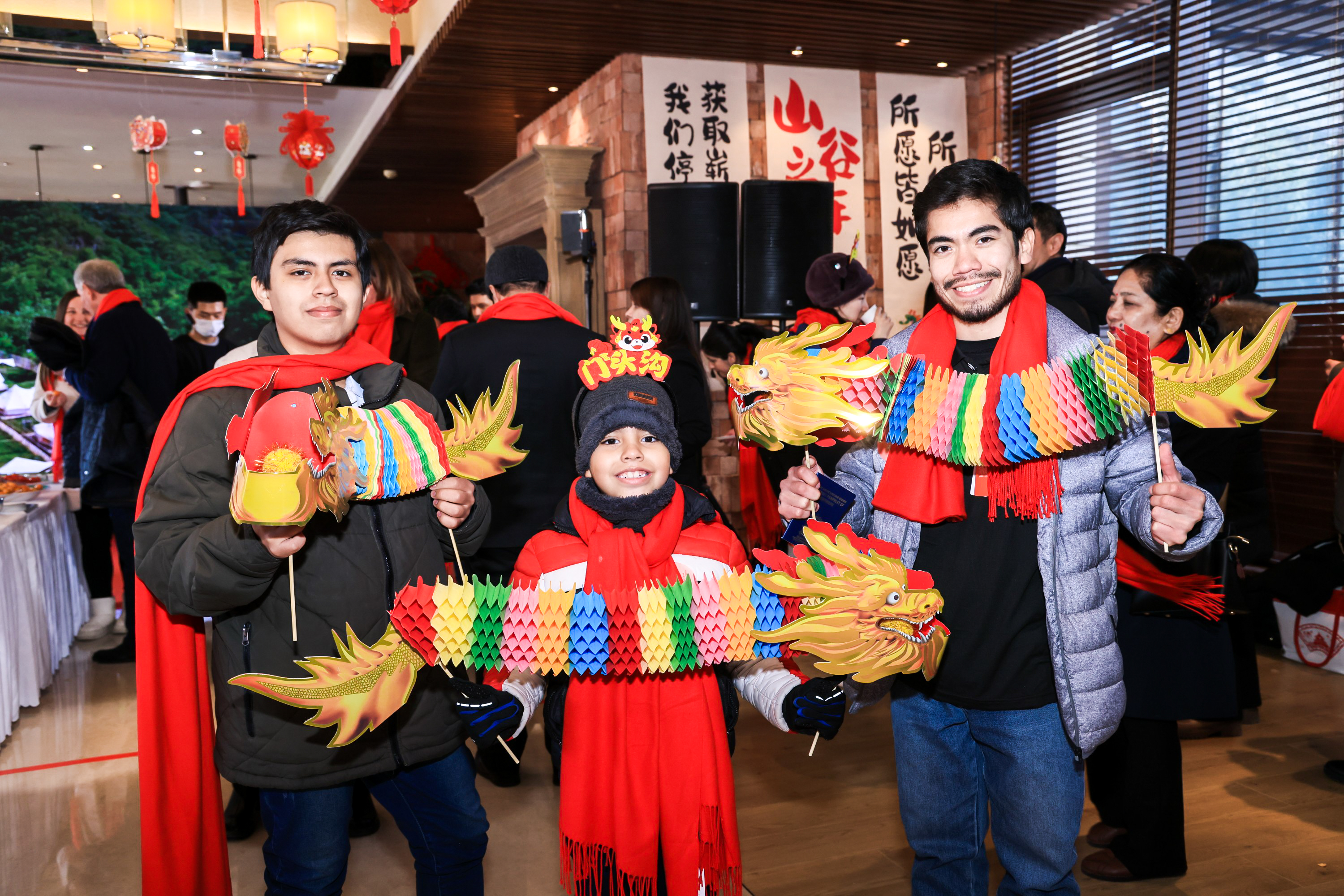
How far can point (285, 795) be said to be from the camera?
4.88 feet

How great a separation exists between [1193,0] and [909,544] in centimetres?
456

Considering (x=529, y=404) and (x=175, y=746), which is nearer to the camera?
(x=175, y=746)

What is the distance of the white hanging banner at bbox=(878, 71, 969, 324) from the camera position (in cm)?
616

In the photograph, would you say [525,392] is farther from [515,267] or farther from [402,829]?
[402,829]

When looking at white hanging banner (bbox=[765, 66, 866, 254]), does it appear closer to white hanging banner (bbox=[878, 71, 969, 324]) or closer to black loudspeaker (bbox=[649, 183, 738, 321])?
white hanging banner (bbox=[878, 71, 969, 324])

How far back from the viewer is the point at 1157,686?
2.14 metres

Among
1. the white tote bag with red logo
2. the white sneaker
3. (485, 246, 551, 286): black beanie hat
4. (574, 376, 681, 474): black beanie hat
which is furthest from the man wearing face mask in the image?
the white tote bag with red logo

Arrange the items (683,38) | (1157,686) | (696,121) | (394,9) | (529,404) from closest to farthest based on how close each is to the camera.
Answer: (1157,686) → (529,404) → (394,9) → (683,38) → (696,121)

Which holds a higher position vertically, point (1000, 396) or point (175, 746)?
point (1000, 396)

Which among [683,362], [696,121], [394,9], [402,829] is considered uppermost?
[394,9]

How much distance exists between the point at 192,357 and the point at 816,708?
4255 millimetres

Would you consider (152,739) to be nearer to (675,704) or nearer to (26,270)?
(675,704)

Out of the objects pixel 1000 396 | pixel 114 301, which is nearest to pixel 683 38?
pixel 114 301

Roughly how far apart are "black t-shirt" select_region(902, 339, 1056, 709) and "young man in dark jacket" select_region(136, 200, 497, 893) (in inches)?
32.9
